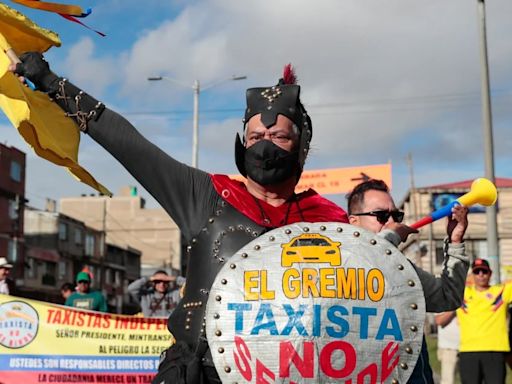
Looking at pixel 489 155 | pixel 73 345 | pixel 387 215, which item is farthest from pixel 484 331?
pixel 387 215

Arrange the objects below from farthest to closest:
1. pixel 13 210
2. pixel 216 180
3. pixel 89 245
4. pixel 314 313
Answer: pixel 89 245
pixel 13 210
pixel 216 180
pixel 314 313

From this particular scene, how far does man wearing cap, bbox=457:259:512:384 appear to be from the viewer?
762 cm

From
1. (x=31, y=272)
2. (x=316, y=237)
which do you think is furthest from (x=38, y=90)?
(x=31, y=272)

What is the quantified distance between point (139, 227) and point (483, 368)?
7965cm

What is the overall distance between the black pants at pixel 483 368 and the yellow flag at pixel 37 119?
5.85 metres

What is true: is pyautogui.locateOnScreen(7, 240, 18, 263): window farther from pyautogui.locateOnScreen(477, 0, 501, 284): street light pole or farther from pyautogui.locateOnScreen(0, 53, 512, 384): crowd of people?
pyautogui.locateOnScreen(0, 53, 512, 384): crowd of people

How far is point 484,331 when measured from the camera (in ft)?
25.2

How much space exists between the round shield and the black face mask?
0.46 metres

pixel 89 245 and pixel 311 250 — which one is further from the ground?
pixel 89 245

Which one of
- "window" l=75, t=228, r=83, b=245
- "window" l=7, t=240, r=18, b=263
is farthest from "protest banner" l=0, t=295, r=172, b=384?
"window" l=75, t=228, r=83, b=245

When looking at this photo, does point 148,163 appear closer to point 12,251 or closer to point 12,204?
point 12,251

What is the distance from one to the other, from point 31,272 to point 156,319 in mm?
40880

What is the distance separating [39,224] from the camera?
5284 cm

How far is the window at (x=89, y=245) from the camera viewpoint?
59.6m
